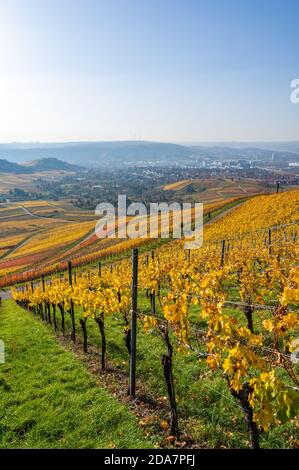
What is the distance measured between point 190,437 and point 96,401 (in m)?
2.55

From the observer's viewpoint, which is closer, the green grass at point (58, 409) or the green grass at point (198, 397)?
the green grass at point (198, 397)

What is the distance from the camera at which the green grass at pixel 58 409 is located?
7.03m

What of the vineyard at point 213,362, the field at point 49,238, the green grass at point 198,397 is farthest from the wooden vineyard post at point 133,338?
the field at point 49,238

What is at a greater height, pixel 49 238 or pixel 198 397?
pixel 198 397

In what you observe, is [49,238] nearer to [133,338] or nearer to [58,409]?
[58,409]

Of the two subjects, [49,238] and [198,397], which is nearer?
[198,397]

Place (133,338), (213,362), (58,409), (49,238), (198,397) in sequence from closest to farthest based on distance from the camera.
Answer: (213,362)
(198,397)
(58,409)
(133,338)
(49,238)

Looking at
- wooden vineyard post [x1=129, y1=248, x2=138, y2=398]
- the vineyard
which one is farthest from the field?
wooden vineyard post [x1=129, y1=248, x2=138, y2=398]

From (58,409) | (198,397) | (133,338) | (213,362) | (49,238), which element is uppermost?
(213,362)

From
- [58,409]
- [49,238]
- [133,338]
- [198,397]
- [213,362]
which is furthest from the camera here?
[49,238]

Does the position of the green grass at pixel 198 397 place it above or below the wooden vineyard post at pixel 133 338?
below

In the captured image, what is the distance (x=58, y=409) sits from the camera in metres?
8.23

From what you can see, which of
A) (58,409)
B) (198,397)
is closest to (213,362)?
(198,397)

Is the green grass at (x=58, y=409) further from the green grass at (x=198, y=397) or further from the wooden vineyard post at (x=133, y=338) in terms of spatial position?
the green grass at (x=198, y=397)
